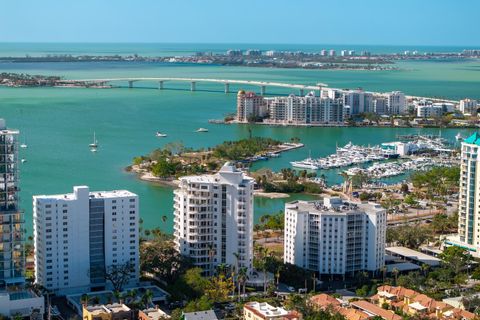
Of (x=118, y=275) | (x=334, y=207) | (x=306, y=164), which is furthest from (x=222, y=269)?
(x=306, y=164)

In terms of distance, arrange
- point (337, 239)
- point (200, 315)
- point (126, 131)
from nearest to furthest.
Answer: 1. point (200, 315)
2. point (337, 239)
3. point (126, 131)

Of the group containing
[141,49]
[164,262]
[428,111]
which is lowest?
[164,262]

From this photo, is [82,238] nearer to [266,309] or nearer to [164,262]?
[164,262]

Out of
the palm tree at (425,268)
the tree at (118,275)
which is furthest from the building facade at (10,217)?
the palm tree at (425,268)

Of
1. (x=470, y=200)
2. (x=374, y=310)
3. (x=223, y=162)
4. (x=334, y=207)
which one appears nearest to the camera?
(x=374, y=310)

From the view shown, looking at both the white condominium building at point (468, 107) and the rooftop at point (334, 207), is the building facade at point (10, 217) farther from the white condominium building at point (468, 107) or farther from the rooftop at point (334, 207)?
the white condominium building at point (468, 107)

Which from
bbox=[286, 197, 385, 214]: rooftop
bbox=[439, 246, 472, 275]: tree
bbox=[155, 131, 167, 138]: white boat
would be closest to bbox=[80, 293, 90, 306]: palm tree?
bbox=[286, 197, 385, 214]: rooftop

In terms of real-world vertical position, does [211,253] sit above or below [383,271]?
above

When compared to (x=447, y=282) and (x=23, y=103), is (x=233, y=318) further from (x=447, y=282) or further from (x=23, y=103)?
(x=23, y=103)
